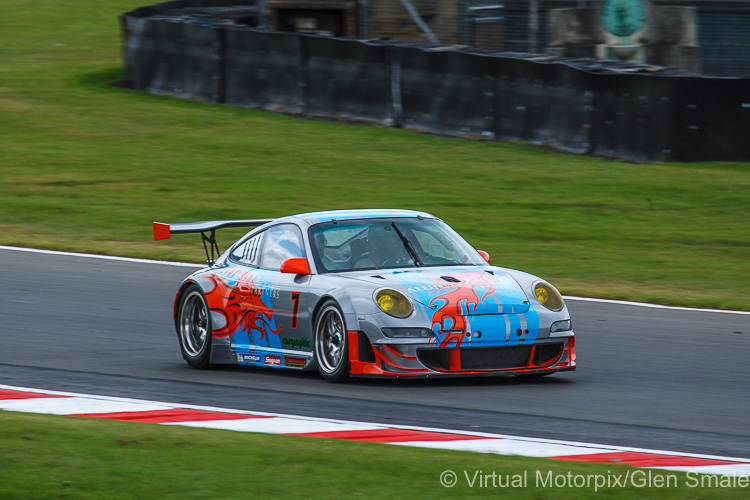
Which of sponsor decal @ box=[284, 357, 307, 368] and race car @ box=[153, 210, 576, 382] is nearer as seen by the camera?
race car @ box=[153, 210, 576, 382]

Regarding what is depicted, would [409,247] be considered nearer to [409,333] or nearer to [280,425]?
[409,333]

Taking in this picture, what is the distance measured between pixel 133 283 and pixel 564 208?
7318 mm

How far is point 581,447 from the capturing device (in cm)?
627

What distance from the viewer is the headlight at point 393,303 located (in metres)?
8.21

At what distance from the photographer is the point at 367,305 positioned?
827 cm

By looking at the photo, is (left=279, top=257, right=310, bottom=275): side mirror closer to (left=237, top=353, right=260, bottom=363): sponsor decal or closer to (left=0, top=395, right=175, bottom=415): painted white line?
(left=237, top=353, right=260, bottom=363): sponsor decal

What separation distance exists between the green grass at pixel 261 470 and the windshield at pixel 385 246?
9.29 feet

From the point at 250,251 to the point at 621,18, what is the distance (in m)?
18.0

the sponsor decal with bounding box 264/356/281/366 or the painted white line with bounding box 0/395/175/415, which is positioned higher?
the painted white line with bounding box 0/395/175/415

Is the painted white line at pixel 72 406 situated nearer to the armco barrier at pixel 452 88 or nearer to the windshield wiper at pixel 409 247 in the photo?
the windshield wiper at pixel 409 247

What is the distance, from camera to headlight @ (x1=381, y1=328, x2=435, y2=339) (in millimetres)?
8148

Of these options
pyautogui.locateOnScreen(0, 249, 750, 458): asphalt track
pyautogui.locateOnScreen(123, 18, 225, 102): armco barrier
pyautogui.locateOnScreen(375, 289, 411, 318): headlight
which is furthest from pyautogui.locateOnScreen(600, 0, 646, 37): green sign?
pyautogui.locateOnScreen(375, 289, 411, 318): headlight

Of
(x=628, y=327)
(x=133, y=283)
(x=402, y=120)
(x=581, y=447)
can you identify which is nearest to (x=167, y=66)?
(x=402, y=120)

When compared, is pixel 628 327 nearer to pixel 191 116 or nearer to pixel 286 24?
pixel 191 116
